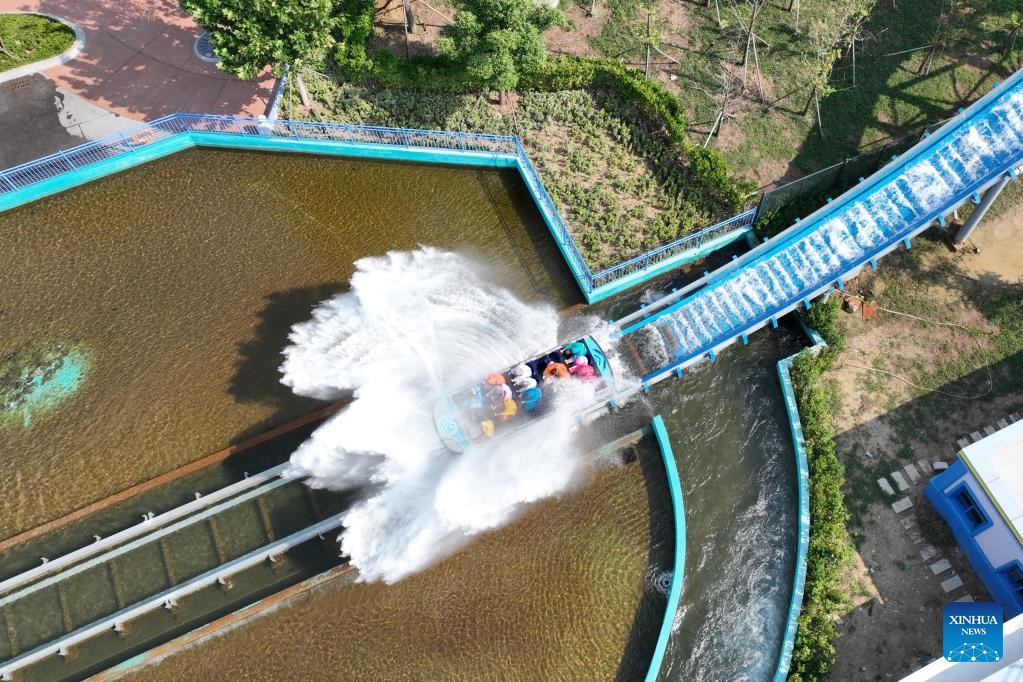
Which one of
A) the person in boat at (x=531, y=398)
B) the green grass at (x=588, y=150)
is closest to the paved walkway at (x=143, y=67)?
the green grass at (x=588, y=150)

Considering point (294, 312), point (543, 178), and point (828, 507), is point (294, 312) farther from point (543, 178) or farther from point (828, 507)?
point (828, 507)

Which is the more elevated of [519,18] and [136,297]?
[519,18]

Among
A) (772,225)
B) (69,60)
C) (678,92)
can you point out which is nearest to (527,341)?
(772,225)

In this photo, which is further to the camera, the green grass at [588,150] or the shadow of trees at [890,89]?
the shadow of trees at [890,89]

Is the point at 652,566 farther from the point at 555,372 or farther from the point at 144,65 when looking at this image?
the point at 144,65

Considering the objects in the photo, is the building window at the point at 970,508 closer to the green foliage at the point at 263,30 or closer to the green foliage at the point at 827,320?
the green foliage at the point at 827,320

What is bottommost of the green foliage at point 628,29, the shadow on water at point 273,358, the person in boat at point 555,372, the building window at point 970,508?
the building window at point 970,508

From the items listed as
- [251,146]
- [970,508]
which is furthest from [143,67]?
[970,508]
